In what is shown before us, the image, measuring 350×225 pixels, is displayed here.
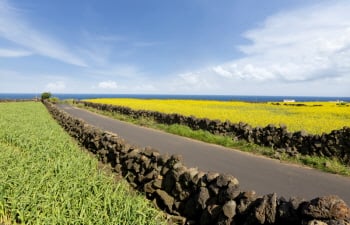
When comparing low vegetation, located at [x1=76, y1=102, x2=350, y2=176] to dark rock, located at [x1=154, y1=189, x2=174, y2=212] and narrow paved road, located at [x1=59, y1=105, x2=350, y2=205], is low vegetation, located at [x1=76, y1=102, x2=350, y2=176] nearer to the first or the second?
narrow paved road, located at [x1=59, y1=105, x2=350, y2=205]

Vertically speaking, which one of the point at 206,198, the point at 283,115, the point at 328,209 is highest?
the point at 328,209

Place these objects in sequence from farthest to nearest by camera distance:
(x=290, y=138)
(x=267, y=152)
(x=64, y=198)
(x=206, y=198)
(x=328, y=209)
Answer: (x=290, y=138) → (x=267, y=152) → (x=64, y=198) → (x=206, y=198) → (x=328, y=209)

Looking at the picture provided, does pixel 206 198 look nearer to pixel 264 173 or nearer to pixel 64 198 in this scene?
pixel 64 198

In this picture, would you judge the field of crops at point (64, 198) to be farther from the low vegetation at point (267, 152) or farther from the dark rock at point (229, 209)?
the low vegetation at point (267, 152)

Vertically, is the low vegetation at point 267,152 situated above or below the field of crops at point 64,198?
below

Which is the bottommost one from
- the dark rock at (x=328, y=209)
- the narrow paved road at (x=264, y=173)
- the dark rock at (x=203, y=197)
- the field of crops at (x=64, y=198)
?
the narrow paved road at (x=264, y=173)

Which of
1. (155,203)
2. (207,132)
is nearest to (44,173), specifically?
(155,203)

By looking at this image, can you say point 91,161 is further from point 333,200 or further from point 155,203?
point 333,200

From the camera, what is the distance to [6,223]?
6320mm

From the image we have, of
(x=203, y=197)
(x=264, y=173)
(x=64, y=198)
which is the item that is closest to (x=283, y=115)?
(x=264, y=173)

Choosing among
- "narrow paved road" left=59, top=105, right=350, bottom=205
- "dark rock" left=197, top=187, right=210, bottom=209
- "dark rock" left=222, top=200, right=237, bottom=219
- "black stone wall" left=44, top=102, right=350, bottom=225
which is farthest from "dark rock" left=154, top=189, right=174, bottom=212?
"narrow paved road" left=59, top=105, right=350, bottom=205

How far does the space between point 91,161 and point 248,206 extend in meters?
6.70

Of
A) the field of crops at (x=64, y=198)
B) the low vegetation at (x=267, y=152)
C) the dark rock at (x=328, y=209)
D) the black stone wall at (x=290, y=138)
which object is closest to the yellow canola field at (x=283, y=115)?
the black stone wall at (x=290, y=138)

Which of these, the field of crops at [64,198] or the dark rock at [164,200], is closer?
the field of crops at [64,198]
